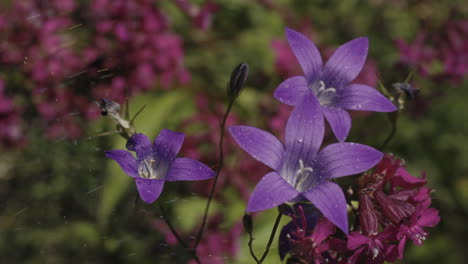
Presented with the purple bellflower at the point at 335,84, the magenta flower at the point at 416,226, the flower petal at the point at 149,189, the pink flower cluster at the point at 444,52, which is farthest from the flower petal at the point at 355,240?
the pink flower cluster at the point at 444,52

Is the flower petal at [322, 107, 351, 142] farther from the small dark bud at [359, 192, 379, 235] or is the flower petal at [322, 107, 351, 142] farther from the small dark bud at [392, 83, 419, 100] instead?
the small dark bud at [392, 83, 419, 100]

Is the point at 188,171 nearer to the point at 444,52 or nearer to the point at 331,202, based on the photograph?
the point at 331,202

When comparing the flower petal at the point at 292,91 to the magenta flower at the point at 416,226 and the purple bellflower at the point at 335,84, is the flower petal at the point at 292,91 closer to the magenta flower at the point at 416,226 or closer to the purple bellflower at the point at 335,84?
the purple bellflower at the point at 335,84

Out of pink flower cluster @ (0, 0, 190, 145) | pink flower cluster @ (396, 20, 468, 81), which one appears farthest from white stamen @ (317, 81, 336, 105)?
pink flower cluster @ (396, 20, 468, 81)

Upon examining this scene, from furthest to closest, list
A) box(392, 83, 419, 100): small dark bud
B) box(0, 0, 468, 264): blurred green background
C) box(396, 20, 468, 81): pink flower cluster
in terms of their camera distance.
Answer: box(396, 20, 468, 81): pink flower cluster, box(0, 0, 468, 264): blurred green background, box(392, 83, 419, 100): small dark bud

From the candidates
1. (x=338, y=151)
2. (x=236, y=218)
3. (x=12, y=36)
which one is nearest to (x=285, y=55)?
(x=236, y=218)

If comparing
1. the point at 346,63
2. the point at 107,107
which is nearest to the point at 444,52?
the point at 346,63

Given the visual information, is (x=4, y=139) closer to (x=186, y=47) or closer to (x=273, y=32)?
(x=186, y=47)
